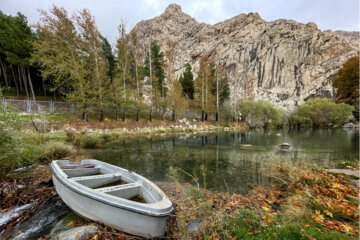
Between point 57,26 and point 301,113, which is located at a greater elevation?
point 57,26

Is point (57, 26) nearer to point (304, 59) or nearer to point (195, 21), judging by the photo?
point (304, 59)

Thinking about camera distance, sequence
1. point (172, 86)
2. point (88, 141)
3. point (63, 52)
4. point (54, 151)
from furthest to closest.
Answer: point (172, 86) < point (63, 52) < point (88, 141) < point (54, 151)

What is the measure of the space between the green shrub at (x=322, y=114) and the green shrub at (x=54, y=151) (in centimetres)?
4052

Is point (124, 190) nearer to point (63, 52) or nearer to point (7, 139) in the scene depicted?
point (7, 139)

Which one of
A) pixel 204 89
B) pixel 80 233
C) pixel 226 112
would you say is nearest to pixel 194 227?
pixel 80 233

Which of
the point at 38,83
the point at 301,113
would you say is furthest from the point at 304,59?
the point at 38,83

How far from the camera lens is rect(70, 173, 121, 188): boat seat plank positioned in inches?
117

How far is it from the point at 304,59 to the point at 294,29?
40.6 ft

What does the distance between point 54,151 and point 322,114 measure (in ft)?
139

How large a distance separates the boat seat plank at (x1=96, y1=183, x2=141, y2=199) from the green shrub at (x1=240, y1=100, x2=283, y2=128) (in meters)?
29.8

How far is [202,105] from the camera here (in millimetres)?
25219

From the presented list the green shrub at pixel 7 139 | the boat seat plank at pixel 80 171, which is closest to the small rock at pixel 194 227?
the boat seat plank at pixel 80 171

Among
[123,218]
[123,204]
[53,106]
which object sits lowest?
[123,218]

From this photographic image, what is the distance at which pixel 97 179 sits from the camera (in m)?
3.19
